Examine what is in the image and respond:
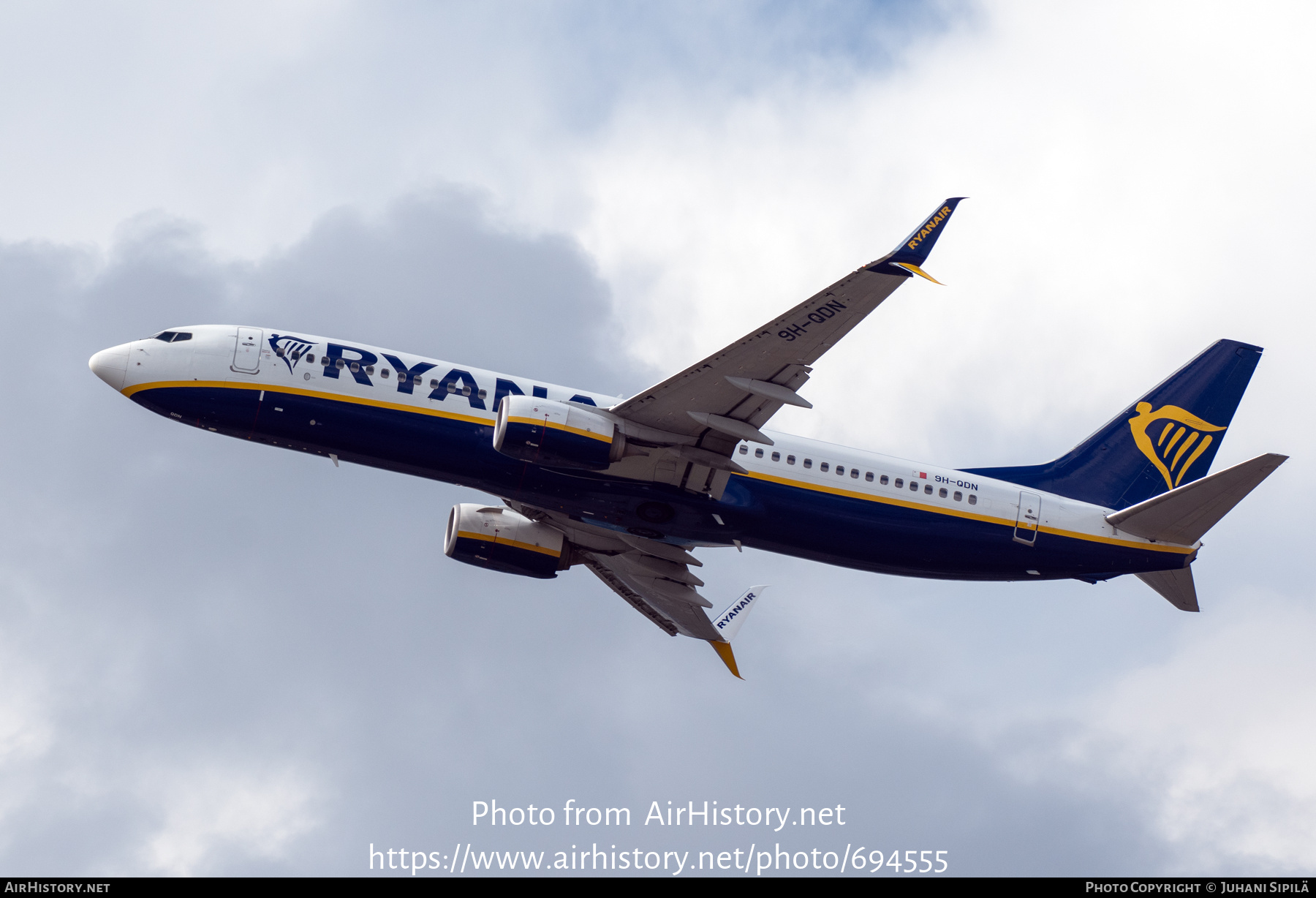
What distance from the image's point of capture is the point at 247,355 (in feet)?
138

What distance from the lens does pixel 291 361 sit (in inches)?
1661

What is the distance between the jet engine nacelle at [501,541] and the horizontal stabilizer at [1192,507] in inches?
823

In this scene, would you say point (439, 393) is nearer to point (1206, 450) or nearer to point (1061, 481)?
point (1061, 481)

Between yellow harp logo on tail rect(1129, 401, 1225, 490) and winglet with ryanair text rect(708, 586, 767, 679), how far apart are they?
16876 millimetres

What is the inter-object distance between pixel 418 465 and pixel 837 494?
47.0ft

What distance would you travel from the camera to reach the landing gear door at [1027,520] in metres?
45.8

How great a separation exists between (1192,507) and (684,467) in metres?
17.8

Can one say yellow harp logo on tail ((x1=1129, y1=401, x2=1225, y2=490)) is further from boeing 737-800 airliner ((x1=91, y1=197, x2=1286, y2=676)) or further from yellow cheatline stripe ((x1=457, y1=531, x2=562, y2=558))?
yellow cheatline stripe ((x1=457, y1=531, x2=562, y2=558))

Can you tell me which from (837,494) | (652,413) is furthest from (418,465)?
(837,494)

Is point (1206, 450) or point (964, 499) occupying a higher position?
point (1206, 450)

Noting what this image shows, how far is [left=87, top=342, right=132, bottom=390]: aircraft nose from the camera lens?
4256cm

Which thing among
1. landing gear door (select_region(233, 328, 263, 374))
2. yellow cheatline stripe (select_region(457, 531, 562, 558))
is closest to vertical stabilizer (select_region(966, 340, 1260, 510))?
A: yellow cheatline stripe (select_region(457, 531, 562, 558))

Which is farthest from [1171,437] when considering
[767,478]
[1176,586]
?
[767,478]

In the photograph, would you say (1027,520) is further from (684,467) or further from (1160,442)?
(684,467)
